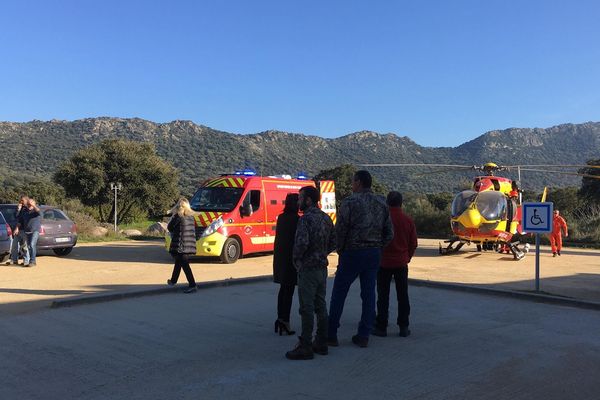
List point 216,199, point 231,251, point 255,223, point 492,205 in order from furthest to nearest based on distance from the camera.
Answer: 1. point 492,205
2. point 255,223
3. point 216,199
4. point 231,251

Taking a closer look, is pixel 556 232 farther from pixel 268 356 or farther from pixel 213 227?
pixel 268 356

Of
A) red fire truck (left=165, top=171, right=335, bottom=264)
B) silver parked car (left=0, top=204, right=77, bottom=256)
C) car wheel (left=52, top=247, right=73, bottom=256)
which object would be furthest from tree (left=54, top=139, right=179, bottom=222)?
red fire truck (left=165, top=171, right=335, bottom=264)

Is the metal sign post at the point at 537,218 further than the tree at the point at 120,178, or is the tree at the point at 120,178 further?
the tree at the point at 120,178

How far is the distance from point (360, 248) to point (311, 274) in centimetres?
67

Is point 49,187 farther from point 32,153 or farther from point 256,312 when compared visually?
point 256,312

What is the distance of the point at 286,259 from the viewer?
21.0 feet

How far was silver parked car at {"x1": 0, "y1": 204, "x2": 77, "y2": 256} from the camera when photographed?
14797 mm

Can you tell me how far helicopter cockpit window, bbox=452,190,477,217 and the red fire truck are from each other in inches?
225

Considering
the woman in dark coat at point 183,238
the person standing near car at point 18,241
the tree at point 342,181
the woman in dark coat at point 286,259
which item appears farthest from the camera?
the tree at point 342,181

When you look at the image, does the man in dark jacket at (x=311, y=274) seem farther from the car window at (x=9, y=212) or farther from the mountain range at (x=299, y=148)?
the mountain range at (x=299, y=148)

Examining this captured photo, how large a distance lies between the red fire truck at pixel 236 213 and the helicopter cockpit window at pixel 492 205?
247 inches

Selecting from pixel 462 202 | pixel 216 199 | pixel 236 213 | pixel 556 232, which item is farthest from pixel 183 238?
pixel 556 232

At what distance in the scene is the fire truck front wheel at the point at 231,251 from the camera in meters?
14.4

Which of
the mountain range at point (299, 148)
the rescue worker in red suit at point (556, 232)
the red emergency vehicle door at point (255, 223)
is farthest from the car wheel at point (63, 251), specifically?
the mountain range at point (299, 148)
